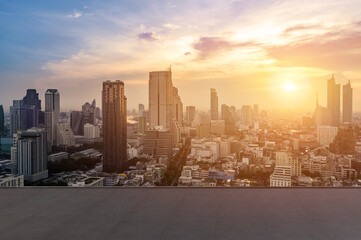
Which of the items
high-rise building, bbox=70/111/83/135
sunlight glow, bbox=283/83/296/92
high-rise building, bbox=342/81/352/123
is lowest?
high-rise building, bbox=70/111/83/135

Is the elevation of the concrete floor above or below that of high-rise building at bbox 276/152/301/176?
above

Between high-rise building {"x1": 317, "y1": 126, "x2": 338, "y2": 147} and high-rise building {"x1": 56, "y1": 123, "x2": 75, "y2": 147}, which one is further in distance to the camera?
high-rise building {"x1": 56, "y1": 123, "x2": 75, "y2": 147}

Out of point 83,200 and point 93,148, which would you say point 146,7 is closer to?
point 83,200

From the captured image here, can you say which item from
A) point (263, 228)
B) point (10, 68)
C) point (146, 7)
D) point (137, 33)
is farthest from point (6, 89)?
point (263, 228)

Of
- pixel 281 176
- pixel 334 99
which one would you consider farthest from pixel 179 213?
pixel 334 99

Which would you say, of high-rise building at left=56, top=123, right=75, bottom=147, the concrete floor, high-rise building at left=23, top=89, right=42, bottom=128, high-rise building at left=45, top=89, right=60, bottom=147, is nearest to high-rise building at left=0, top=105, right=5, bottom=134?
A: high-rise building at left=23, top=89, right=42, bottom=128

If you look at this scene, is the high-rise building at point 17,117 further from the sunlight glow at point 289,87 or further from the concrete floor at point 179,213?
the concrete floor at point 179,213

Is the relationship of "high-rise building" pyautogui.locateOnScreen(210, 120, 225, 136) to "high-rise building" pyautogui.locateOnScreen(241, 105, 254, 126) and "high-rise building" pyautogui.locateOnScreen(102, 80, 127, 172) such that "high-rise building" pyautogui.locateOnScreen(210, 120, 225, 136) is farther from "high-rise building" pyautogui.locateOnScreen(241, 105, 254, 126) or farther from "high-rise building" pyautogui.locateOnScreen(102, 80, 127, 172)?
"high-rise building" pyautogui.locateOnScreen(102, 80, 127, 172)

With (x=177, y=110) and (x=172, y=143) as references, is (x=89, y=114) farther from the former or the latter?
(x=177, y=110)
